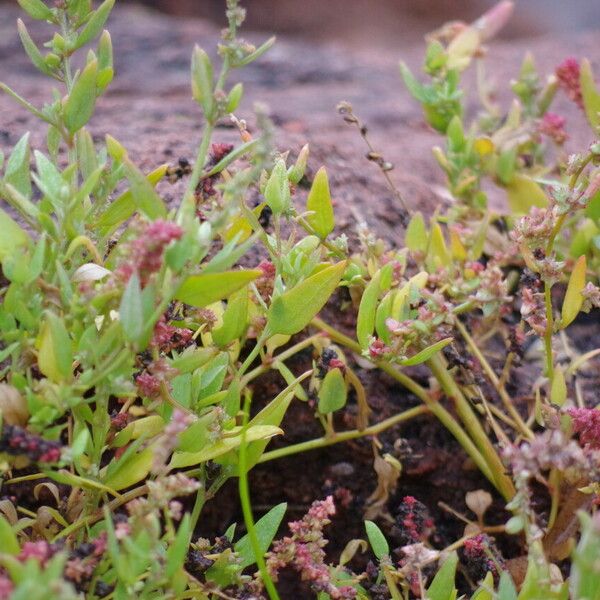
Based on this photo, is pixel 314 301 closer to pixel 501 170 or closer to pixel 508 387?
pixel 508 387

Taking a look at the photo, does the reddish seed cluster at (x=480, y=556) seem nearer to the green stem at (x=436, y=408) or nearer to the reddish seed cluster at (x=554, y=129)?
the green stem at (x=436, y=408)

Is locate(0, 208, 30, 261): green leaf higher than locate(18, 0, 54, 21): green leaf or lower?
lower

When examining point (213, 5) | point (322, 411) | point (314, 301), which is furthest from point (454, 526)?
point (213, 5)

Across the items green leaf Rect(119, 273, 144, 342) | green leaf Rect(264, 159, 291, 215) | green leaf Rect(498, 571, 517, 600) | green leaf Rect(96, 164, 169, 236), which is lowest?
green leaf Rect(498, 571, 517, 600)

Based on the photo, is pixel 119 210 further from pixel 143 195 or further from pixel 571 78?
pixel 571 78

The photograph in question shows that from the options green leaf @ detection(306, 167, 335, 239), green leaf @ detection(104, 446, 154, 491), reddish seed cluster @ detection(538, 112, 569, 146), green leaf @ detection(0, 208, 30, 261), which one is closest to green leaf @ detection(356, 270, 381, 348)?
green leaf @ detection(306, 167, 335, 239)

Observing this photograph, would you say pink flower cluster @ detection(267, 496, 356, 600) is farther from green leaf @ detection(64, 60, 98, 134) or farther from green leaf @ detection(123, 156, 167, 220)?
green leaf @ detection(64, 60, 98, 134)

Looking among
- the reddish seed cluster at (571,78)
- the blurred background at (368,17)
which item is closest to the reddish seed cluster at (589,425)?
the reddish seed cluster at (571,78)
